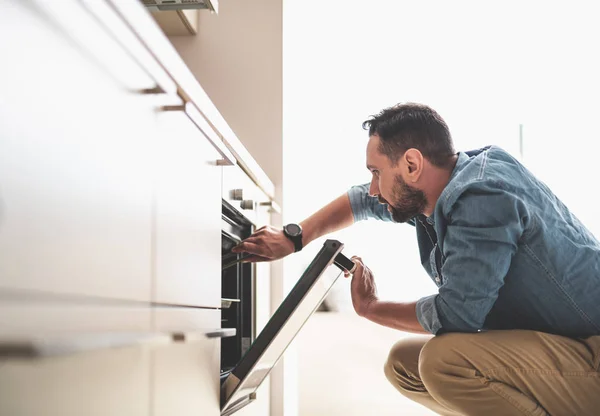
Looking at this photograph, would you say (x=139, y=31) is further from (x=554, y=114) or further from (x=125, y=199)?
(x=554, y=114)

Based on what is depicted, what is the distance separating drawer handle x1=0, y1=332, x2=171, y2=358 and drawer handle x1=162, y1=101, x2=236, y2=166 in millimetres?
436

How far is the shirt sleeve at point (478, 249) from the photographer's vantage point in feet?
4.91

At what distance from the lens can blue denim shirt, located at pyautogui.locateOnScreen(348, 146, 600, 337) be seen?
1507 mm

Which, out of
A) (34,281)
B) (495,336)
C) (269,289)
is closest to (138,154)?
(34,281)

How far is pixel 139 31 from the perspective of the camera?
2.87 feet

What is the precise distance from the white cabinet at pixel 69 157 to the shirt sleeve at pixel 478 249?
0.83 m

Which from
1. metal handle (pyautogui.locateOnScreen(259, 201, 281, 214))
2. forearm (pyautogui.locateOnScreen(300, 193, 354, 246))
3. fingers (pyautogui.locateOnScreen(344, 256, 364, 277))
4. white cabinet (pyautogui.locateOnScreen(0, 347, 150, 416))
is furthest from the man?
white cabinet (pyautogui.locateOnScreen(0, 347, 150, 416))

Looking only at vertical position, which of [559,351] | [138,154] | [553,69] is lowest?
[559,351]

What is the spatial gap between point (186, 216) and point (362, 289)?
808 mm

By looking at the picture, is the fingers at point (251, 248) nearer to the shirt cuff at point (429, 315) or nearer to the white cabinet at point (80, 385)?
the shirt cuff at point (429, 315)

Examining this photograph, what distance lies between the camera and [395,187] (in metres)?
1.82

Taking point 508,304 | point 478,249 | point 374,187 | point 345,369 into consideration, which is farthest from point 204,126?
point 345,369

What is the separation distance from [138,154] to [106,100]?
13cm

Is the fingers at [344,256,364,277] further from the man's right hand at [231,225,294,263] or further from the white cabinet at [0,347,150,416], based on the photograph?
the white cabinet at [0,347,150,416]
